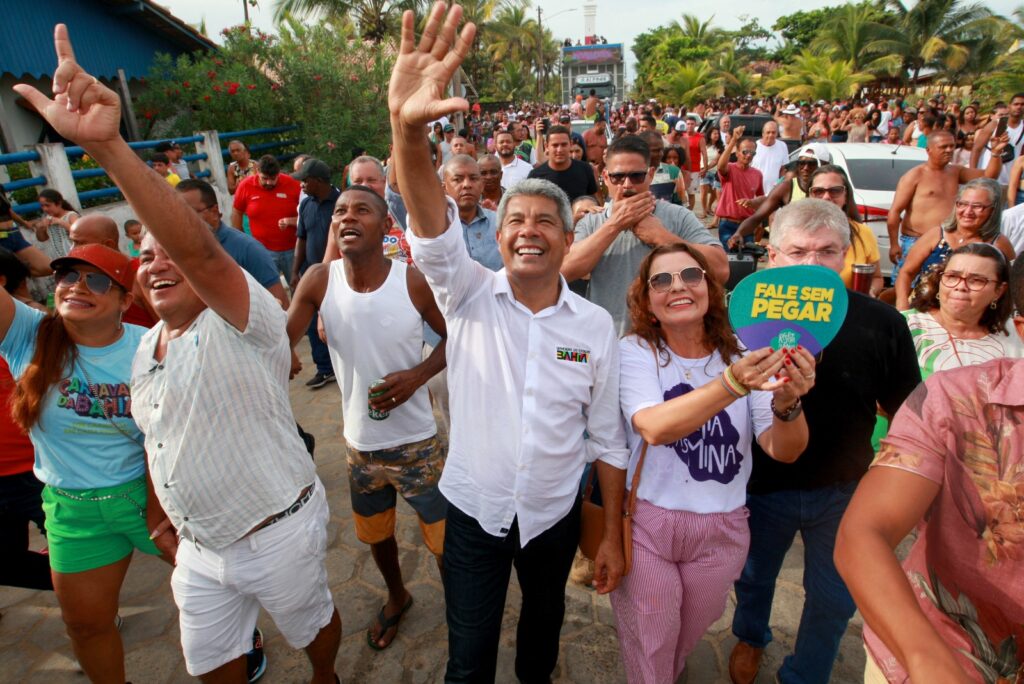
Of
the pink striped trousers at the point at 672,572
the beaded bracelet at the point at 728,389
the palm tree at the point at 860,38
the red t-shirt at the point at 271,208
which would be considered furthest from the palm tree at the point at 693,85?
the beaded bracelet at the point at 728,389

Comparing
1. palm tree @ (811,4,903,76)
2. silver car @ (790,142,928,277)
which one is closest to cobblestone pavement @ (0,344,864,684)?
silver car @ (790,142,928,277)

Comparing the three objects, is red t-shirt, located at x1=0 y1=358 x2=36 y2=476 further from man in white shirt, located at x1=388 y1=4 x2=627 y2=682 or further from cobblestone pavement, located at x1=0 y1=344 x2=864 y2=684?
man in white shirt, located at x1=388 y1=4 x2=627 y2=682

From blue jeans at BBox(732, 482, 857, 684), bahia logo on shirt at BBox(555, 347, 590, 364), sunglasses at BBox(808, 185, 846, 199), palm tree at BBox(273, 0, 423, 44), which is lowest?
blue jeans at BBox(732, 482, 857, 684)

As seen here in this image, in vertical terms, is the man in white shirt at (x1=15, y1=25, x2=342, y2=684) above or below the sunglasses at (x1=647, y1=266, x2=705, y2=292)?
below

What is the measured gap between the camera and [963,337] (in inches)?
102

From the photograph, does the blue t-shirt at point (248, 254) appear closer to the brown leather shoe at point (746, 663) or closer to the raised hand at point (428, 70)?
the raised hand at point (428, 70)

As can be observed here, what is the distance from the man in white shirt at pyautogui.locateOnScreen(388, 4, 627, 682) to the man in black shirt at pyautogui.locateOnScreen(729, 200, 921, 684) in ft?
2.25

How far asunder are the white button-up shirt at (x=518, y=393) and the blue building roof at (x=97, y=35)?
1169 centimetres

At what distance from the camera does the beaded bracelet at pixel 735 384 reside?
1.57 meters

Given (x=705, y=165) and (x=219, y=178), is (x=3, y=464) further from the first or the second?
(x=705, y=165)

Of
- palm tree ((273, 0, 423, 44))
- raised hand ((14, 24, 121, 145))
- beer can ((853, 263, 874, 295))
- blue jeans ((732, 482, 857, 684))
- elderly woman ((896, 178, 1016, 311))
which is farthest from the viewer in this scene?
palm tree ((273, 0, 423, 44))

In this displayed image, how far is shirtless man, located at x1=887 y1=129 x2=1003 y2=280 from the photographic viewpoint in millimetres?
5094

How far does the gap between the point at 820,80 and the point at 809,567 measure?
3231 centimetres

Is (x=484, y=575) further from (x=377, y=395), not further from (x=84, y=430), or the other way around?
(x=84, y=430)
